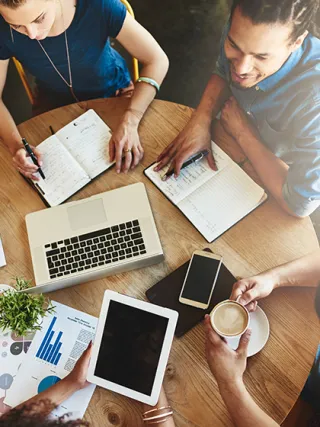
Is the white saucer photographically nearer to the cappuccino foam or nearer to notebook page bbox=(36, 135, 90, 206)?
the cappuccino foam

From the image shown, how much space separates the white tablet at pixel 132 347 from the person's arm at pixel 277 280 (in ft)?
0.62

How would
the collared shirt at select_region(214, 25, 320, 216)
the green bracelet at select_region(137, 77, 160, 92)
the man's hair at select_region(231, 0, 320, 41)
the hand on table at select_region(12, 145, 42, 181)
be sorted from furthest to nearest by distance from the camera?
the green bracelet at select_region(137, 77, 160, 92)
the hand on table at select_region(12, 145, 42, 181)
the collared shirt at select_region(214, 25, 320, 216)
the man's hair at select_region(231, 0, 320, 41)

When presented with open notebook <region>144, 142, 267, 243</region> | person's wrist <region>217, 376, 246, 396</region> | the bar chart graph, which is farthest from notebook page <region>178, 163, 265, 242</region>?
the bar chart graph

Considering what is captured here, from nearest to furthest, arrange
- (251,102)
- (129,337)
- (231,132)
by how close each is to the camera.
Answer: (129,337) < (251,102) < (231,132)

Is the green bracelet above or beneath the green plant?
above

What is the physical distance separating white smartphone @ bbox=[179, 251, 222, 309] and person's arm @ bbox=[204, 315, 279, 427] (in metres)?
0.09

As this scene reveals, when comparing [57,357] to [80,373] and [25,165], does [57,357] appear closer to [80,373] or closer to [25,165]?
[80,373]

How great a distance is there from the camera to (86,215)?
3.83ft

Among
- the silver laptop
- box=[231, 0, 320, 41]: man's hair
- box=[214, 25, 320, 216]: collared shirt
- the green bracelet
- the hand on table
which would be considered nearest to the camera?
box=[231, 0, 320, 41]: man's hair

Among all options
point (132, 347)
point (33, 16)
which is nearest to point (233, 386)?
point (132, 347)

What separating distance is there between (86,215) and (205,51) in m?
1.06

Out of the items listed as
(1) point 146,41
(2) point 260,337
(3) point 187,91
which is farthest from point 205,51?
(2) point 260,337

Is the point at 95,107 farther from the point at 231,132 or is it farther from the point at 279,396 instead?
the point at 279,396

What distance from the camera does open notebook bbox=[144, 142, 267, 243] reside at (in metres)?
1.16
